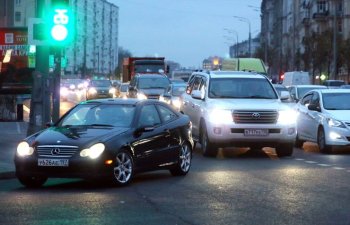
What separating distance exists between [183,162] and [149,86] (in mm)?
23016

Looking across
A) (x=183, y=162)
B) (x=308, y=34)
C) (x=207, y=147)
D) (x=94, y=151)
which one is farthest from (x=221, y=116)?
(x=308, y=34)

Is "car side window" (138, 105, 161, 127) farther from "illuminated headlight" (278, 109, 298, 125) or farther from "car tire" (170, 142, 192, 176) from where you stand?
"illuminated headlight" (278, 109, 298, 125)

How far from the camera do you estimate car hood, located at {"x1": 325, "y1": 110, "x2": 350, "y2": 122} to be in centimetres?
1848

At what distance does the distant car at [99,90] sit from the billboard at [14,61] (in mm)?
20860

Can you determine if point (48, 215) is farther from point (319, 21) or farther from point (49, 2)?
point (319, 21)

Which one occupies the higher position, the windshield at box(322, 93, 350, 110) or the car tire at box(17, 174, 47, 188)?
the windshield at box(322, 93, 350, 110)

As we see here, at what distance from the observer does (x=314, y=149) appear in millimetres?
20281

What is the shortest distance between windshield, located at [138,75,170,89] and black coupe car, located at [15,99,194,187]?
22399 millimetres

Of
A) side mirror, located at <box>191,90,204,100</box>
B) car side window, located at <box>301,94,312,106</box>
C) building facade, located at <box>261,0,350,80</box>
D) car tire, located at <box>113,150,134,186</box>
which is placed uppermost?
building facade, located at <box>261,0,350,80</box>

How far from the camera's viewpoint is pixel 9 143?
18.9 metres

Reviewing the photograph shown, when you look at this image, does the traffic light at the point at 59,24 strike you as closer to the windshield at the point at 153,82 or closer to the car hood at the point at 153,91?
the car hood at the point at 153,91

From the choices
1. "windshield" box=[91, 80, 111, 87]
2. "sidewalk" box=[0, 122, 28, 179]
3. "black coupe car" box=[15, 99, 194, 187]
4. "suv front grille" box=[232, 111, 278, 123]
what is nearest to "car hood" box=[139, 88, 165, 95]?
"sidewalk" box=[0, 122, 28, 179]

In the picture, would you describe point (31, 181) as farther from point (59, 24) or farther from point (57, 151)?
point (59, 24)

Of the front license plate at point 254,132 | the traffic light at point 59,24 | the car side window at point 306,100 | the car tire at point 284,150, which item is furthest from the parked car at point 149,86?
the traffic light at point 59,24
